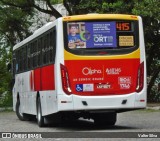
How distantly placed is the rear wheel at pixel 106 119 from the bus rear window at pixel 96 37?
288cm

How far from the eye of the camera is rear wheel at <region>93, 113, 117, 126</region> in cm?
2036

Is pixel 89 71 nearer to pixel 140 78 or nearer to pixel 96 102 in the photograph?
pixel 96 102

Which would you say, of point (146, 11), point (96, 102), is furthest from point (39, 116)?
point (146, 11)

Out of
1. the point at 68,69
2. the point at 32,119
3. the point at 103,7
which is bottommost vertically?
the point at 32,119

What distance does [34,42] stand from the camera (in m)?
21.7

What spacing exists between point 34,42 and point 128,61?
4.55m

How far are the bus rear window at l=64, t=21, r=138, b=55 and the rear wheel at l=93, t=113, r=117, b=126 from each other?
9.45 ft

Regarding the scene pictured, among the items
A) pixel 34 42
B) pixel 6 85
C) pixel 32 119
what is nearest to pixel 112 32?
pixel 34 42

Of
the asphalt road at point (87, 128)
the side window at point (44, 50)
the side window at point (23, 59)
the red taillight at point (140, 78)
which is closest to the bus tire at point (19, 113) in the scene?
the side window at point (23, 59)

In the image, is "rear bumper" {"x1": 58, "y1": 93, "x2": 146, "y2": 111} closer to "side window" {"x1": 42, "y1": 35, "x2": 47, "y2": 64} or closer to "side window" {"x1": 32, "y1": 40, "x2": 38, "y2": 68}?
"side window" {"x1": 42, "y1": 35, "x2": 47, "y2": 64}

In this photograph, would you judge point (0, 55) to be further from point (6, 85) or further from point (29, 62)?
point (29, 62)

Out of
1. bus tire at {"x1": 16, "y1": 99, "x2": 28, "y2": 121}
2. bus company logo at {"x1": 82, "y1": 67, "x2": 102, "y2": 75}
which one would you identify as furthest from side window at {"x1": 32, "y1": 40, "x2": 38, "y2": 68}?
bus tire at {"x1": 16, "y1": 99, "x2": 28, "y2": 121}

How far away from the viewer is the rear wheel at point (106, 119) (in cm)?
2036

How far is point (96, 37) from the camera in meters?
18.1
